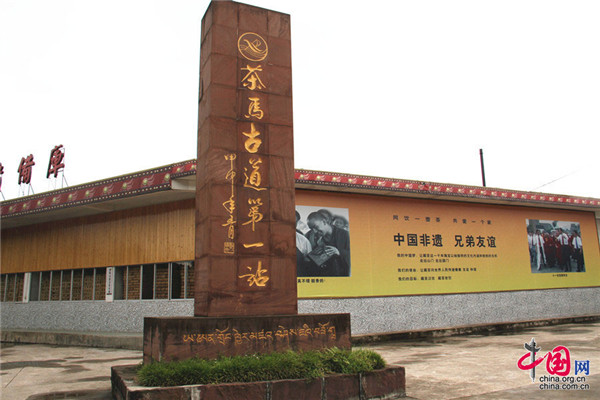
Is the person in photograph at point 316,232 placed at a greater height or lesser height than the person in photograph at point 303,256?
greater

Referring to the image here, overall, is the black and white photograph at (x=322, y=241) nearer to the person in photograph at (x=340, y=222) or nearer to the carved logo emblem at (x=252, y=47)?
the person in photograph at (x=340, y=222)

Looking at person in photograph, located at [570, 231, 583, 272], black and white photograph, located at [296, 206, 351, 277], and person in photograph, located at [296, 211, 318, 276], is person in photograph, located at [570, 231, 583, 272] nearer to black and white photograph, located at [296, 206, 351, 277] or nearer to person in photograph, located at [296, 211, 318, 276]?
black and white photograph, located at [296, 206, 351, 277]

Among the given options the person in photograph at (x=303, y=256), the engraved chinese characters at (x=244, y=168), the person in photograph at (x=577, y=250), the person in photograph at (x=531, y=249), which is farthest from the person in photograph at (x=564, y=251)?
the engraved chinese characters at (x=244, y=168)

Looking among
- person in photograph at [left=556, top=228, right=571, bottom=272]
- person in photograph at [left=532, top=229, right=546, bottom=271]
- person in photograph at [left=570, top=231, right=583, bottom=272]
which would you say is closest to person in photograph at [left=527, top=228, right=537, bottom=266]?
person in photograph at [left=532, top=229, right=546, bottom=271]

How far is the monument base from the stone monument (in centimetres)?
1

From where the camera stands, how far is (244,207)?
25.7 feet

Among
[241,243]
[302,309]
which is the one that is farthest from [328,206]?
[241,243]

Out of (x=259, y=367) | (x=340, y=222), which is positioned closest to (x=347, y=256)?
(x=340, y=222)

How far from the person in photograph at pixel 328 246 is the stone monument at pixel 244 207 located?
258 inches

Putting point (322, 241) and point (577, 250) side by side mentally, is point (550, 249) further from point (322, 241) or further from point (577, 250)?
point (322, 241)

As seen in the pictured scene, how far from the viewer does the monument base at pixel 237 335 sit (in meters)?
6.72

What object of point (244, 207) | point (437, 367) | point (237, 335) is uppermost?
point (244, 207)

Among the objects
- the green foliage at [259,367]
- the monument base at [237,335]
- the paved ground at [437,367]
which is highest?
the monument base at [237,335]

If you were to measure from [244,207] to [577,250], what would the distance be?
57.6ft
